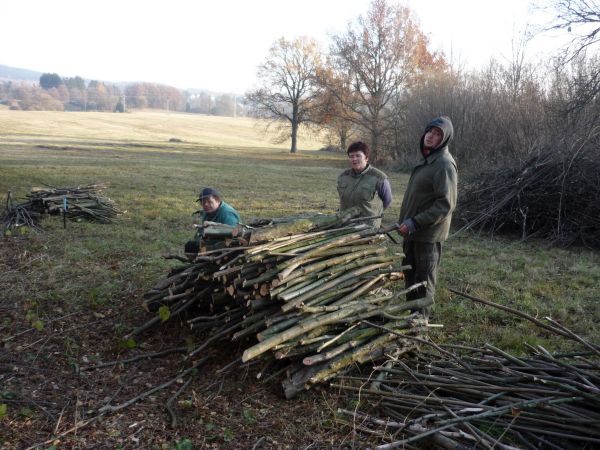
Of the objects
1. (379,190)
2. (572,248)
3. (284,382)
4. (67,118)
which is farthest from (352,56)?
Answer: (67,118)

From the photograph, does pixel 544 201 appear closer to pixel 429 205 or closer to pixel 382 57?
pixel 429 205

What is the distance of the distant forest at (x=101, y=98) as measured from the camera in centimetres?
10075

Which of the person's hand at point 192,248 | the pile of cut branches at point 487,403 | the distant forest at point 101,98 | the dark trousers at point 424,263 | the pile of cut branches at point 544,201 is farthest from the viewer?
the distant forest at point 101,98

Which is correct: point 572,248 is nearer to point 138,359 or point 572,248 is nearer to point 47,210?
point 138,359

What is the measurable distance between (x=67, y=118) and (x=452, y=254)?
208 ft

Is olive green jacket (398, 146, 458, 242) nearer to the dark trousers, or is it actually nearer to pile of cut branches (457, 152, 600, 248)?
the dark trousers

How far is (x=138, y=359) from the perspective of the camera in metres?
4.46

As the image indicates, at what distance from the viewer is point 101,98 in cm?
10862

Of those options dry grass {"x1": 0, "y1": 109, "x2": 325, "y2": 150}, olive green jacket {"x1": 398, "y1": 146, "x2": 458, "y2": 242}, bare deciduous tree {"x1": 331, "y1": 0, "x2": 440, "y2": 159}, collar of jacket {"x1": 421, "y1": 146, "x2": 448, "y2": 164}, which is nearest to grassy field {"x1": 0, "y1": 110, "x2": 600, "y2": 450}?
olive green jacket {"x1": 398, "y1": 146, "x2": 458, "y2": 242}

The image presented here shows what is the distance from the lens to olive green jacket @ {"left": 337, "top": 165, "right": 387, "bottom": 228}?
5273 millimetres

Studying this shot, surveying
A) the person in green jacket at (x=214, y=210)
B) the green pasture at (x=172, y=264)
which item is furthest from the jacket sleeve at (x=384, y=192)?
the person in green jacket at (x=214, y=210)

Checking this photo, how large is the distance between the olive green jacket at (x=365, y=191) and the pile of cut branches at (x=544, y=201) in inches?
215

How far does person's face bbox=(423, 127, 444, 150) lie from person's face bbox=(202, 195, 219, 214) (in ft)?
7.56

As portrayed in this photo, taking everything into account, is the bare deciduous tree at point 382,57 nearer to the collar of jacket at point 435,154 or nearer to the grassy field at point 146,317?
the grassy field at point 146,317
